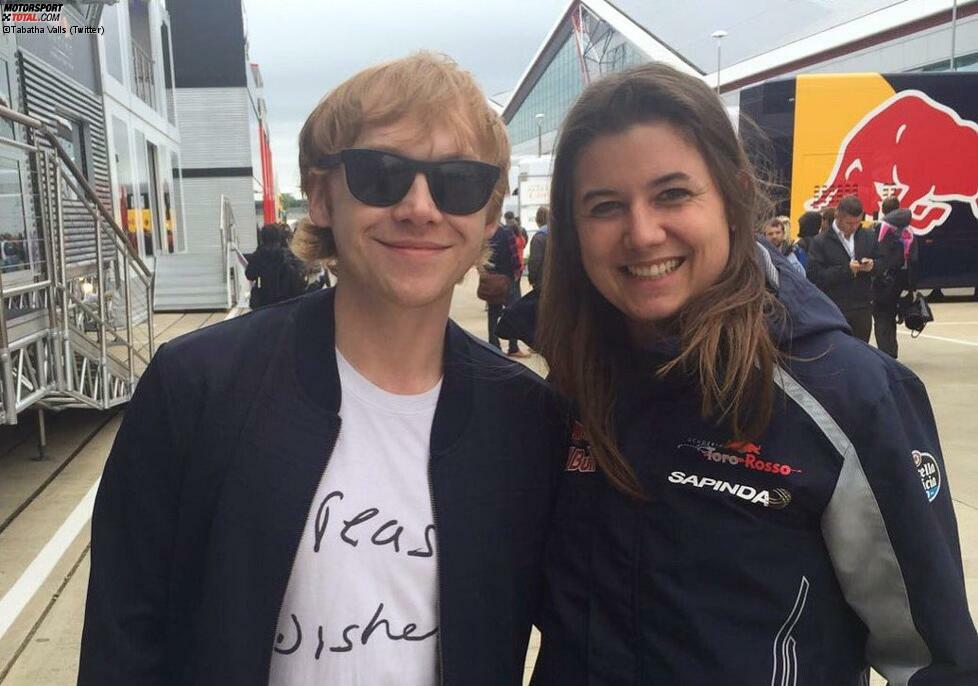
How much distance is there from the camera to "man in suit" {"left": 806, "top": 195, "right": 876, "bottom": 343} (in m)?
7.46

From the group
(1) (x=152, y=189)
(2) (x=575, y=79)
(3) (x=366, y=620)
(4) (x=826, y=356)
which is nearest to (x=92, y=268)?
(3) (x=366, y=620)

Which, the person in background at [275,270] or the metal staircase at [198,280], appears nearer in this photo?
the person in background at [275,270]

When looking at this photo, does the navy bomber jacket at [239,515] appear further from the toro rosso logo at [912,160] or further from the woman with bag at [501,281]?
the toro rosso logo at [912,160]

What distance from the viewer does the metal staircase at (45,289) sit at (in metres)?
5.03

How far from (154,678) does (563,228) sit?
3.87 ft

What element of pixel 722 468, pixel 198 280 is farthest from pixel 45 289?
pixel 198 280

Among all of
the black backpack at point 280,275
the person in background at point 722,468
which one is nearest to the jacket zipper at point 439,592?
the person in background at point 722,468

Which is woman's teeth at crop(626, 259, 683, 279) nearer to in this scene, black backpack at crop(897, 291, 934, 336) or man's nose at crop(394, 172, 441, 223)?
man's nose at crop(394, 172, 441, 223)

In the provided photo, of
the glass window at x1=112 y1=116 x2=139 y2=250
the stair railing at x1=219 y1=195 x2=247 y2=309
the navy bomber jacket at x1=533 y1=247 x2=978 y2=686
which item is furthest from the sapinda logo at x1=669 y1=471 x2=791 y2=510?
the stair railing at x1=219 y1=195 x2=247 y2=309

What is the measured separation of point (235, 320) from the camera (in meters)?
1.61

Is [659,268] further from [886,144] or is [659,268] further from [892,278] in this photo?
[886,144]

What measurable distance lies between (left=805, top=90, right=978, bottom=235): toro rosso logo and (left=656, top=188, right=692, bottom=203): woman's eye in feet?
39.4

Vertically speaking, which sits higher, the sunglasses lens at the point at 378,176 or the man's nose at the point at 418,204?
the sunglasses lens at the point at 378,176

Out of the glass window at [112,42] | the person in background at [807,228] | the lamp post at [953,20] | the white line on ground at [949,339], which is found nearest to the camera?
the person in background at [807,228]
